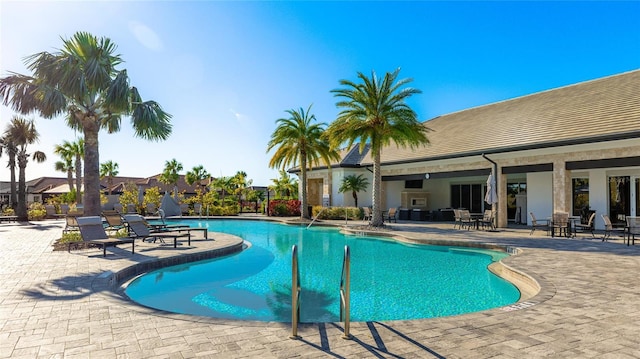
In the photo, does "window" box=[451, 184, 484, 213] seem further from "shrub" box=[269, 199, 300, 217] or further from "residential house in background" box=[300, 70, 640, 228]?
"shrub" box=[269, 199, 300, 217]

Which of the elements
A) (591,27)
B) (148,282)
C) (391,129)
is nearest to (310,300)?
(148,282)

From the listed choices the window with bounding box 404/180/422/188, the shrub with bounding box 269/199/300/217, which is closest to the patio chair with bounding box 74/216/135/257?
the shrub with bounding box 269/199/300/217

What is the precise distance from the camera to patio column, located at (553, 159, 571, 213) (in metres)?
16.1

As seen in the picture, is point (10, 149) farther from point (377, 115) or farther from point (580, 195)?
point (580, 195)

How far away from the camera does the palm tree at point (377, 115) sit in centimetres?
1869

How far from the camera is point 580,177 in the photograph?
1767 cm

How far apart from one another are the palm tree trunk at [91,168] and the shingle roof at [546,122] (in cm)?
1612

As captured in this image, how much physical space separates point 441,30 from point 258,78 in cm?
887

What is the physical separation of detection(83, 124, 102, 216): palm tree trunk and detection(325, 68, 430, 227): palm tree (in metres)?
10.5

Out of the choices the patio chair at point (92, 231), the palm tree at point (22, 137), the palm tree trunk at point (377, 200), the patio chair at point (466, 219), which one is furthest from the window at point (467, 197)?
the palm tree at point (22, 137)

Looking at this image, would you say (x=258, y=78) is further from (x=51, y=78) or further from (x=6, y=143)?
(x=6, y=143)

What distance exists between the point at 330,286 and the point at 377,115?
1196cm

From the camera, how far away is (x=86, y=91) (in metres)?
12.6

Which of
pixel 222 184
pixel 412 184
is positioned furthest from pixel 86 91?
pixel 222 184
